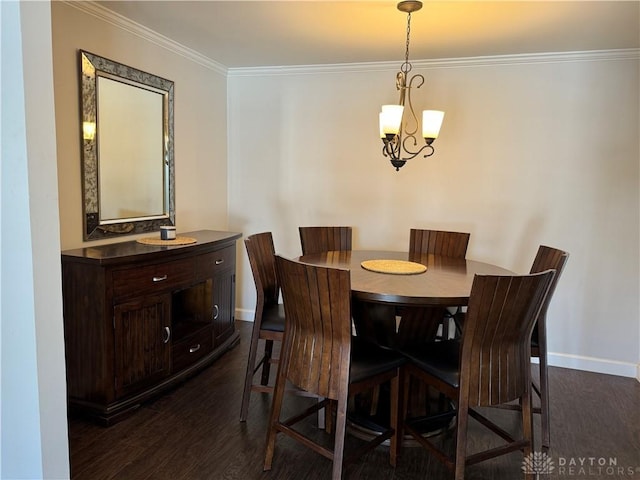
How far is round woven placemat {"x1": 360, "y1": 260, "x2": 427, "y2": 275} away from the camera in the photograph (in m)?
2.45

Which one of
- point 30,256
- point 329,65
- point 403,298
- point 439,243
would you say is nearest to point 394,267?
point 403,298

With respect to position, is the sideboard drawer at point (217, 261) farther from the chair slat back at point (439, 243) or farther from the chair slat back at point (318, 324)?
the chair slat back at point (439, 243)

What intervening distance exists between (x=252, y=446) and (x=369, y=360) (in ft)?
2.53

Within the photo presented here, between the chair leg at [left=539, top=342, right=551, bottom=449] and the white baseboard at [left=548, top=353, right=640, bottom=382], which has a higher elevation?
the chair leg at [left=539, top=342, right=551, bottom=449]

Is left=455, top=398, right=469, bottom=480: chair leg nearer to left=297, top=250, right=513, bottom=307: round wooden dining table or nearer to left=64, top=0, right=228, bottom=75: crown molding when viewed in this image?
left=297, top=250, right=513, bottom=307: round wooden dining table

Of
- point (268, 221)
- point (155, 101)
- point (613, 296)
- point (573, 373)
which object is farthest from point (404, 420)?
point (155, 101)

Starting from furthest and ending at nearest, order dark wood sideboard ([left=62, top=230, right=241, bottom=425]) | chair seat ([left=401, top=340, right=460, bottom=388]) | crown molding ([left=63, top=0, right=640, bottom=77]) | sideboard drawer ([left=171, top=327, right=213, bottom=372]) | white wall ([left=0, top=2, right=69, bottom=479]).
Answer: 1. sideboard drawer ([left=171, top=327, right=213, bottom=372])
2. crown molding ([left=63, top=0, right=640, bottom=77])
3. dark wood sideboard ([left=62, top=230, right=241, bottom=425])
4. chair seat ([left=401, top=340, right=460, bottom=388])
5. white wall ([left=0, top=2, right=69, bottom=479])

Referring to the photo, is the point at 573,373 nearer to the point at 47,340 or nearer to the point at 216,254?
the point at 216,254

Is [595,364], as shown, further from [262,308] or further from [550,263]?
[262,308]

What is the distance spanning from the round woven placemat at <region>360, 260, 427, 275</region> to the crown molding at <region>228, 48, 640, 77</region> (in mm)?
1688

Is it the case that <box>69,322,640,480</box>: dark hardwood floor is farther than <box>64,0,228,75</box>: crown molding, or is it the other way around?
<box>64,0,228,75</box>: crown molding

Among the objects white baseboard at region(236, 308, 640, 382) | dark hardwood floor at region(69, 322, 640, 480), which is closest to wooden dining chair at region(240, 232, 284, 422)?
dark hardwood floor at region(69, 322, 640, 480)

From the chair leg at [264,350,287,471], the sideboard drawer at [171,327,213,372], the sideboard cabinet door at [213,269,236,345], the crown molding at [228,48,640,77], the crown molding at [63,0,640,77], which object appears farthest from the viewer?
the sideboard cabinet door at [213,269,236,345]

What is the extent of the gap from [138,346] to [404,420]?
4.85 feet
